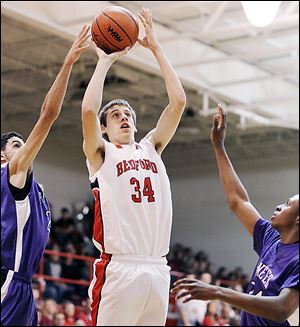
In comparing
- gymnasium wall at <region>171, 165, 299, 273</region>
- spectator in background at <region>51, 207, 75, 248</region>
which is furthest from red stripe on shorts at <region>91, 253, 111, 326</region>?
gymnasium wall at <region>171, 165, 299, 273</region>

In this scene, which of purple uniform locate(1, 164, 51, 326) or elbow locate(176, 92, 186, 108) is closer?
purple uniform locate(1, 164, 51, 326)

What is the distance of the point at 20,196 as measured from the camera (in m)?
5.38

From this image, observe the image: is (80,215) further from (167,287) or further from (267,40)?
(167,287)

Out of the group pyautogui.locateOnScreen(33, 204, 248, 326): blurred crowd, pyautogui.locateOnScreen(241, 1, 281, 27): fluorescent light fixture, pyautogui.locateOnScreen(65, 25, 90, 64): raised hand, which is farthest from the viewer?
pyautogui.locateOnScreen(33, 204, 248, 326): blurred crowd

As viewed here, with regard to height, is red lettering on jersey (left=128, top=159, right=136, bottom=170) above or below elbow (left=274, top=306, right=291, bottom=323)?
above

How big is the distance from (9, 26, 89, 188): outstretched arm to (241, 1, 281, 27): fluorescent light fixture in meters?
7.53

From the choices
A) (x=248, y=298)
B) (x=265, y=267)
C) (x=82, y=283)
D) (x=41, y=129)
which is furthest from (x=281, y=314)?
(x=82, y=283)

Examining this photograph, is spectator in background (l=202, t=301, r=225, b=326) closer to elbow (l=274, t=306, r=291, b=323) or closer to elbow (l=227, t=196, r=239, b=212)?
elbow (l=227, t=196, r=239, b=212)

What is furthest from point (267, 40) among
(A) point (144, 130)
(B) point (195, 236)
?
(B) point (195, 236)

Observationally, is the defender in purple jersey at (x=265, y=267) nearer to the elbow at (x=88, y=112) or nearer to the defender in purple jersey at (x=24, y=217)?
the elbow at (x=88, y=112)

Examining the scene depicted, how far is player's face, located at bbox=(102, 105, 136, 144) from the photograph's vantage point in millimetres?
6027

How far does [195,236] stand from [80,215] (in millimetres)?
4404

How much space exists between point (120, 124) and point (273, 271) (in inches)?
61.6

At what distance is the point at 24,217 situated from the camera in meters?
5.49
